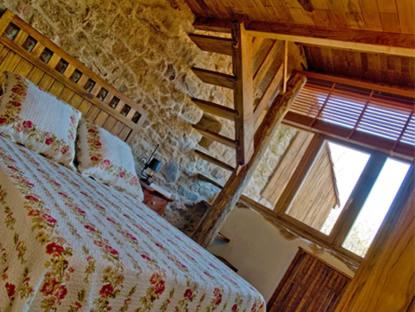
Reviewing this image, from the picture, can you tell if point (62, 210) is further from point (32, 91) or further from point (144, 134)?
point (144, 134)

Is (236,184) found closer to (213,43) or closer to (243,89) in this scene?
(243,89)

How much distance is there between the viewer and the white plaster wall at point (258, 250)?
11.3 ft

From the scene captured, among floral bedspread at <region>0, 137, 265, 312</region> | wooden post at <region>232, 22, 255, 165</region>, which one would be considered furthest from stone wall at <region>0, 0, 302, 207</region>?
floral bedspread at <region>0, 137, 265, 312</region>

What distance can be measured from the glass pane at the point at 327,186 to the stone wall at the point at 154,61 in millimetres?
629

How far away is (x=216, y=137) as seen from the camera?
3.86m

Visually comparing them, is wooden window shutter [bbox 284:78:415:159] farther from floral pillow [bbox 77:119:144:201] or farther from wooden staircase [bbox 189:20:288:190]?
floral pillow [bbox 77:119:144:201]

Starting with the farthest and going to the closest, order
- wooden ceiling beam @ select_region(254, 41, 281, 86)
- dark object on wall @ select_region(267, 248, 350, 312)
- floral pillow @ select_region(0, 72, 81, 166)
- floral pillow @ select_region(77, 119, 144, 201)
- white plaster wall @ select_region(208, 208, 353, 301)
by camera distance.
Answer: wooden ceiling beam @ select_region(254, 41, 281, 86), white plaster wall @ select_region(208, 208, 353, 301), dark object on wall @ select_region(267, 248, 350, 312), floral pillow @ select_region(77, 119, 144, 201), floral pillow @ select_region(0, 72, 81, 166)

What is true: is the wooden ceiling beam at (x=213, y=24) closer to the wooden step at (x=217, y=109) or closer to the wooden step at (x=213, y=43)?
the wooden step at (x=213, y=43)

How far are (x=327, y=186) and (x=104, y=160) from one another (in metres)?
2.70

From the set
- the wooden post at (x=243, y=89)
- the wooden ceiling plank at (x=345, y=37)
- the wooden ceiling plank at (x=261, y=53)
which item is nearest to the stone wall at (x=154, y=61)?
the wooden ceiling plank at (x=261, y=53)

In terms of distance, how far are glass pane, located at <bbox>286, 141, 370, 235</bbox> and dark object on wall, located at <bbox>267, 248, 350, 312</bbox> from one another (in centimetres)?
52

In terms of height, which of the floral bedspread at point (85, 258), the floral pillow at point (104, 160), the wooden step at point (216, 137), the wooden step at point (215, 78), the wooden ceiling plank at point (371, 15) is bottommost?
the floral bedspread at point (85, 258)

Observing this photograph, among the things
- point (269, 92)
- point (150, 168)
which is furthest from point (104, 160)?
point (269, 92)

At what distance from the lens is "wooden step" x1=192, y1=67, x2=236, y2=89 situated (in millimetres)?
3363
